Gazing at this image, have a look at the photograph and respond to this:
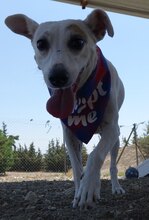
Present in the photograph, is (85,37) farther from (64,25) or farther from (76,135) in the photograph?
(76,135)

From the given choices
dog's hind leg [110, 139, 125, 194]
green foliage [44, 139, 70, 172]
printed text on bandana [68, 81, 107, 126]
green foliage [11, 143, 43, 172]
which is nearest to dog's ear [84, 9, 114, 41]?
printed text on bandana [68, 81, 107, 126]

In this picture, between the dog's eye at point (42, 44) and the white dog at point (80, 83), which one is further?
the dog's eye at point (42, 44)

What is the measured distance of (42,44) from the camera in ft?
10.9

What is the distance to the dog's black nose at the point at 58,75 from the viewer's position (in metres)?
3.02

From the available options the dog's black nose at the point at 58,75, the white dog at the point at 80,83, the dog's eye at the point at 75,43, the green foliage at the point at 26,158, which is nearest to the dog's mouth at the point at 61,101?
the white dog at the point at 80,83

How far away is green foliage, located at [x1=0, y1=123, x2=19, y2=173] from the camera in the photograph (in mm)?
14185

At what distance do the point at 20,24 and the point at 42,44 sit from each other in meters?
0.63

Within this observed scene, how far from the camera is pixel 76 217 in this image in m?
3.60

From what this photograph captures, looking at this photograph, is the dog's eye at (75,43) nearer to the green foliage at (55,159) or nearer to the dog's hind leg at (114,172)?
the dog's hind leg at (114,172)

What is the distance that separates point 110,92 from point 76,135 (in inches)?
18.6

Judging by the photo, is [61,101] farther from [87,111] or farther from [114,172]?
[114,172]

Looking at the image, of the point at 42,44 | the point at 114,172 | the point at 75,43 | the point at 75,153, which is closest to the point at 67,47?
the point at 75,43

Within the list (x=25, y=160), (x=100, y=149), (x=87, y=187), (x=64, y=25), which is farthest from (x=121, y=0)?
(x=25, y=160)

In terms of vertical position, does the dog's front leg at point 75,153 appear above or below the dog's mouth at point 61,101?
below
